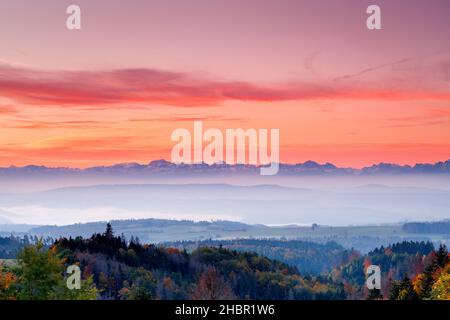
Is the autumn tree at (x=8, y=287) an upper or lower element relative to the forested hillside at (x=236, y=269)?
upper

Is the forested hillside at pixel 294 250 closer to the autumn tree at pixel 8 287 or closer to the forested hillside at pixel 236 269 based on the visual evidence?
the forested hillside at pixel 236 269

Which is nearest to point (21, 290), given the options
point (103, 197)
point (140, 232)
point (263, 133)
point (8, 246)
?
point (263, 133)

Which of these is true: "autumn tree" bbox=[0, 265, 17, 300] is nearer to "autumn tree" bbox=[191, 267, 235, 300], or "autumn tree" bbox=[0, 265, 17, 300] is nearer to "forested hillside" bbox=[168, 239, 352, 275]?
"autumn tree" bbox=[191, 267, 235, 300]

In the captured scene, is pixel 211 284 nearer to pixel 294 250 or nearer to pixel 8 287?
pixel 294 250

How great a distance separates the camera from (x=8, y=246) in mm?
122062

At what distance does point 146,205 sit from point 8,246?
2503 cm

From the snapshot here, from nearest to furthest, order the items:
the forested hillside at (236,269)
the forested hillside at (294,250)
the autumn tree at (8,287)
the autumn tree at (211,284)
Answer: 1. the autumn tree at (8,287)
2. the forested hillside at (236,269)
3. the autumn tree at (211,284)
4. the forested hillside at (294,250)

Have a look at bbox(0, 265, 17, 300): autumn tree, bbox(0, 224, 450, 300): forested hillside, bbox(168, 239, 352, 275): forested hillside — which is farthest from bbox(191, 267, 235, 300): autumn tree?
bbox(0, 265, 17, 300): autumn tree

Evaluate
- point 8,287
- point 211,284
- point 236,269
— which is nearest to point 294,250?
point 236,269

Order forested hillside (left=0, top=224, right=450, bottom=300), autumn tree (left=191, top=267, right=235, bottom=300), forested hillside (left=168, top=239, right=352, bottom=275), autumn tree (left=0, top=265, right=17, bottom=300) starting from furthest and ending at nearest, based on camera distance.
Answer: forested hillside (left=168, top=239, right=352, bottom=275) → autumn tree (left=191, top=267, right=235, bottom=300) → forested hillside (left=0, top=224, right=450, bottom=300) → autumn tree (left=0, top=265, right=17, bottom=300)

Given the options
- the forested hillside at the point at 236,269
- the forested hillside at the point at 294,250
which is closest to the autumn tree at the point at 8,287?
the forested hillside at the point at 236,269

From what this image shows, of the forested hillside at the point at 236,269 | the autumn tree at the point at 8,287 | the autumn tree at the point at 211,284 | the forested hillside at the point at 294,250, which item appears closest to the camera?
the autumn tree at the point at 8,287

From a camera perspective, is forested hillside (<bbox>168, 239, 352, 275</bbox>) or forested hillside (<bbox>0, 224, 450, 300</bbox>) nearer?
forested hillside (<bbox>0, 224, 450, 300</bbox>)

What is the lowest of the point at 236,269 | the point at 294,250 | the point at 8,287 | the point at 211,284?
the point at 211,284
